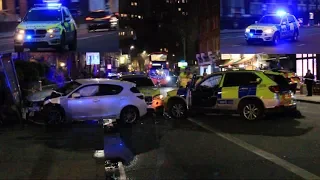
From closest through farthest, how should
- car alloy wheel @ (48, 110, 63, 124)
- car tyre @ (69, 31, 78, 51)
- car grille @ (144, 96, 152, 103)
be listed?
A: car alloy wheel @ (48, 110, 63, 124)
car grille @ (144, 96, 152, 103)
car tyre @ (69, 31, 78, 51)

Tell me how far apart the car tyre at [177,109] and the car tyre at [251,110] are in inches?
78.4

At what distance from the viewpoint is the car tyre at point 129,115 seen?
1349cm

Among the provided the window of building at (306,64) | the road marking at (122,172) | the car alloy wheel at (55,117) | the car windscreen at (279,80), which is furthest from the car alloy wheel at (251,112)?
the window of building at (306,64)

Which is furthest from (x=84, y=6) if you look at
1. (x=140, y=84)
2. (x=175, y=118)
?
(x=175, y=118)

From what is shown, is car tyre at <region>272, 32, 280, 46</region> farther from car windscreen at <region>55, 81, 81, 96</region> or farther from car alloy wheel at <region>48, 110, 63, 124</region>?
car alloy wheel at <region>48, 110, 63, 124</region>

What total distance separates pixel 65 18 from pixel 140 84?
7.96 m

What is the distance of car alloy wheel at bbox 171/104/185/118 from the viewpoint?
14876mm

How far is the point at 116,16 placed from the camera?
2755cm

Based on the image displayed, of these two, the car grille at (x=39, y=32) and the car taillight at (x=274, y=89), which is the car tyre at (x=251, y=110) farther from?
the car grille at (x=39, y=32)

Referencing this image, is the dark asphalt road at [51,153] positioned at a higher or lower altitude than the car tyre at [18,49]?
lower

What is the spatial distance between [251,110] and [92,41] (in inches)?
568

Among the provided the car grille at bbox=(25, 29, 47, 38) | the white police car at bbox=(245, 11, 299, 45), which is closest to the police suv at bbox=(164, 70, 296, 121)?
the car grille at bbox=(25, 29, 47, 38)

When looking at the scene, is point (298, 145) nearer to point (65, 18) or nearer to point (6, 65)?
point (6, 65)

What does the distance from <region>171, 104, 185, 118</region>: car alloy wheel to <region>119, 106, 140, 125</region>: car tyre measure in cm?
173
